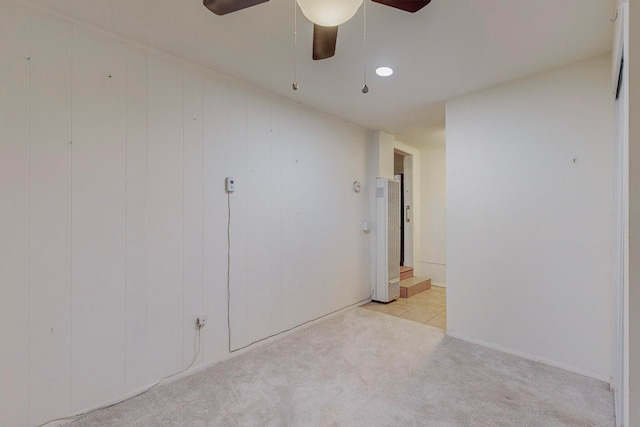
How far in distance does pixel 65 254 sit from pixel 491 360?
321 centimetres

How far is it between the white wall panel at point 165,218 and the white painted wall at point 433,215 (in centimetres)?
426

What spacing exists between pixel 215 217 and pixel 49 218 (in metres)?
1.03

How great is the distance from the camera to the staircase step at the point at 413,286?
446 cm

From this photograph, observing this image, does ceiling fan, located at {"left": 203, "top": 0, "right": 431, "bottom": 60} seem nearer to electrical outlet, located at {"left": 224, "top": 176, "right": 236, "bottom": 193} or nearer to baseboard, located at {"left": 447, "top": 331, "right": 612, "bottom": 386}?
electrical outlet, located at {"left": 224, "top": 176, "right": 236, "bottom": 193}

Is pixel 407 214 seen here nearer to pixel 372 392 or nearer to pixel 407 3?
pixel 372 392

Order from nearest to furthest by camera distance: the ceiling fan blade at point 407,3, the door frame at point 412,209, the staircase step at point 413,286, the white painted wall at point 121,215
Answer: the ceiling fan blade at point 407,3, the white painted wall at point 121,215, the staircase step at point 413,286, the door frame at point 412,209

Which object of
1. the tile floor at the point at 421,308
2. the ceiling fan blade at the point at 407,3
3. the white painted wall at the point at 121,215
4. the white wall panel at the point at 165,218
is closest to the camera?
the ceiling fan blade at the point at 407,3

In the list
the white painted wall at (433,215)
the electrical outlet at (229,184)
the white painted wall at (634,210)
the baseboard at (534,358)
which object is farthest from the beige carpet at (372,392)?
the white painted wall at (433,215)

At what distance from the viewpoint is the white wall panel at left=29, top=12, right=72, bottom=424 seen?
170 cm

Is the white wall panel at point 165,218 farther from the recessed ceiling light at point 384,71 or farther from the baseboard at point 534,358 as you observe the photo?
the baseboard at point 534,358

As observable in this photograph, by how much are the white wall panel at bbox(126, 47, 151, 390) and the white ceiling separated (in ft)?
1.01

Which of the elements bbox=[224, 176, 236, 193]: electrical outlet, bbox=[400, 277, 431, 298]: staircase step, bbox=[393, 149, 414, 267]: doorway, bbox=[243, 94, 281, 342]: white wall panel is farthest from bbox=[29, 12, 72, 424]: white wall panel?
bbox=[393, 149, 414, 267]: doorway

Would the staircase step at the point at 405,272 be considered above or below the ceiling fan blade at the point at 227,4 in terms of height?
below

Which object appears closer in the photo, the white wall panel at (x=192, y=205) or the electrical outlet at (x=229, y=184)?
the white wall panel at (x=192, y=205)
